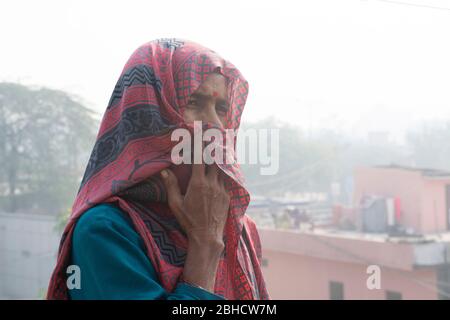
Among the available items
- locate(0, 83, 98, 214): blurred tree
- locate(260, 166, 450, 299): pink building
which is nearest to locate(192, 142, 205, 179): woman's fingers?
locate(0, 83, 98, 214): blurred tree

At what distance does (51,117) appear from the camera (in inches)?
169

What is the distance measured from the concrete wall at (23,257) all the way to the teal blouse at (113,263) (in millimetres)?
3357

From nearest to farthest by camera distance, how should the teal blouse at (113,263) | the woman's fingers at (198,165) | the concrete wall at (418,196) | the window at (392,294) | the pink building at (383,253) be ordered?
the teal blouse at (113,263) < the woman's fingers at (198,165) < the pink building at (383,253) < the window at (392,294) < the concrete wall at (418,196)

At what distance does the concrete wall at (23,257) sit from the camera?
155 inches

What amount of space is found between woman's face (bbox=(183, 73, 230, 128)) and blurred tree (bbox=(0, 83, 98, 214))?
117 inches

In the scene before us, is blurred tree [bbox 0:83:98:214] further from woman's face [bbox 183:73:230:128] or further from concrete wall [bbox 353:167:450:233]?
concrete wall [bbox 353:167:450:233]

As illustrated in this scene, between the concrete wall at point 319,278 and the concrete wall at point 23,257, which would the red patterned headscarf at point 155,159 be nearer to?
the concrete wall at point 23,257

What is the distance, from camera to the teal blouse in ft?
2.45

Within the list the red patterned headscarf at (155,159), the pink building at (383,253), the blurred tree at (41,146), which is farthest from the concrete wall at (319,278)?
the red patterned headscarf at (155,159)

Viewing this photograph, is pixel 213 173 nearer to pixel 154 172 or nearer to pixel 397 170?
pixel 154 172

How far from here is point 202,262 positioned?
82cm

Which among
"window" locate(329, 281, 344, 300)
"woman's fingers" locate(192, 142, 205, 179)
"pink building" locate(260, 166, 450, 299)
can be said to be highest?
"woman's fingers" locate(192, 142, 205, 179)

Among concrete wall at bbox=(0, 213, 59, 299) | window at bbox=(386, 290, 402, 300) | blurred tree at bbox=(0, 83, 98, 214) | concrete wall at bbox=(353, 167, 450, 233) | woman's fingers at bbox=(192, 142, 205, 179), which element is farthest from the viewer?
concrete wall at bbox=(353, 167, 450, 233)
